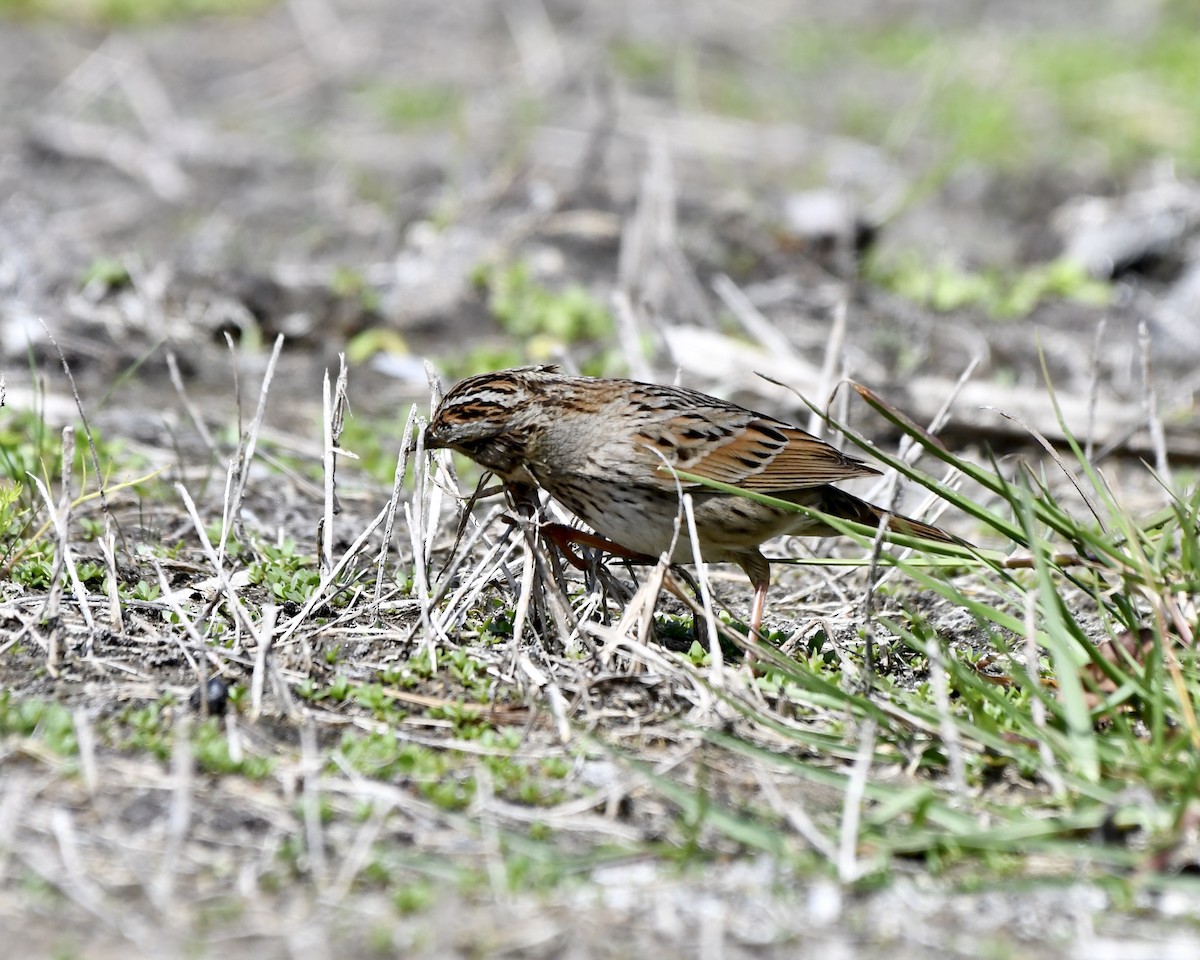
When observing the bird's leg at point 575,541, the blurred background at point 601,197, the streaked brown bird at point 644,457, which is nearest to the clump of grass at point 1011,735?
the streaked brown bird at point 644,457

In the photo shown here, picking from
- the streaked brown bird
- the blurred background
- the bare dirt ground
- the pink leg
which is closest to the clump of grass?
the bare dirt ground

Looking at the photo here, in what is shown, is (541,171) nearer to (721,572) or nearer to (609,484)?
(721,572)

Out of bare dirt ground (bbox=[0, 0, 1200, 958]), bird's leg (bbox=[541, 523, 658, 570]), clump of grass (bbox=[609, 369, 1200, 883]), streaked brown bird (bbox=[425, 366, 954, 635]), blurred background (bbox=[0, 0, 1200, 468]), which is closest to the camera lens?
bare dirt ground (bbox=[0, 0, 1200, 958])

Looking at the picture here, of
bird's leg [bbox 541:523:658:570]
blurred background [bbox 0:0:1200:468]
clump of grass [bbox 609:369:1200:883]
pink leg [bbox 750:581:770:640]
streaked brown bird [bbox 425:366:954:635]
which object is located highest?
blurred background [bbox 0:0:1200:468]

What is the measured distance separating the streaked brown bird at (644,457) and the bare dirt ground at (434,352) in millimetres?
445

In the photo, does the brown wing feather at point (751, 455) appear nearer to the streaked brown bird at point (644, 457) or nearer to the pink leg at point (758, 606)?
the streaked brown bird at point (644, 457)

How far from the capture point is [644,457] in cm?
476

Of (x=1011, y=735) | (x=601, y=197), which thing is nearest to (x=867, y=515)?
(x=1011, y=735)

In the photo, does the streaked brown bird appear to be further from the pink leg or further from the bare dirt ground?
the bare dirt ground

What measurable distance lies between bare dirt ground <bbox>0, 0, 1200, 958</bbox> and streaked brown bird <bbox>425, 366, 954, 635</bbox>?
0.44 metres

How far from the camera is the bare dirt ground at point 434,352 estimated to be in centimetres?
327

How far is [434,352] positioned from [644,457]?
355 cm

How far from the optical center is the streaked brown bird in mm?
4734

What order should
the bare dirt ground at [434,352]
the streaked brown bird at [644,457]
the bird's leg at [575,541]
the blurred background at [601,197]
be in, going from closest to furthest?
the bare dirt ground at [434,352] → the streaked brown bird at [644,457] → the bird's leg at [575,541] → the blurred background at [601,197]
